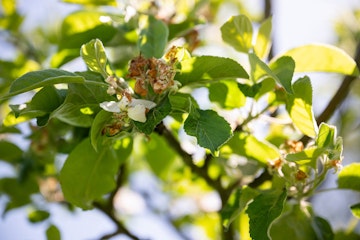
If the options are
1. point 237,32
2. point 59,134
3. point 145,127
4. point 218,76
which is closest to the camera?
point 145,127

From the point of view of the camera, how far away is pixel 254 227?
1.14 meters

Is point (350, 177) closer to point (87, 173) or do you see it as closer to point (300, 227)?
point (300, 227)

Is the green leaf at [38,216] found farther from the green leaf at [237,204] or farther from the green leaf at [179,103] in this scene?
the green leaf at [179,103]

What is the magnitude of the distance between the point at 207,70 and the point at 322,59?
30 cm

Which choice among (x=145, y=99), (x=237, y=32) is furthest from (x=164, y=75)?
(x=237, y=32)

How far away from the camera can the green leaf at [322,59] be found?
4.11 ft

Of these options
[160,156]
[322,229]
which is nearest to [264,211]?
[322,229]

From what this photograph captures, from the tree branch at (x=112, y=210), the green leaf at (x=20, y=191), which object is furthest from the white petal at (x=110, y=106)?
the green leaf at (x=20, y=191)

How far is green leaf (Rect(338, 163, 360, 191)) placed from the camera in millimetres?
1258

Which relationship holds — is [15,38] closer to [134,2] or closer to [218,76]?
[134,2]

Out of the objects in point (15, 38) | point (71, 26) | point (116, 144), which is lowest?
point (15, 38)

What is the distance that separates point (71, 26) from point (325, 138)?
28.4 inches

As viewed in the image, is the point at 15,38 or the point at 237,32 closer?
the point at 237,32

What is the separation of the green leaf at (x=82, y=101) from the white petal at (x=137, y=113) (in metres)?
0.09
